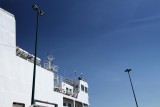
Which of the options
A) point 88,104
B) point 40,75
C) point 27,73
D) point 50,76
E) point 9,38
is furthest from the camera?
point 88,104

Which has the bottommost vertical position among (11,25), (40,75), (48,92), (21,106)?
(21,106)

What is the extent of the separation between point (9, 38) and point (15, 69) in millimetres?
3980

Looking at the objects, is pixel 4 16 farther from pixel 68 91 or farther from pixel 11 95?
pixel 68 91

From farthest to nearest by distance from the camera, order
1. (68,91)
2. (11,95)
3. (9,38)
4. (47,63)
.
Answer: (68,91)
(47,63)
(9,38)
(11,95)

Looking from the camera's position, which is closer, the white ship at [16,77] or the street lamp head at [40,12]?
the street lamp head at [40,12]

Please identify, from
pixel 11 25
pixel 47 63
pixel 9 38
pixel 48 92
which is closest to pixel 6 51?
pixel 9 38

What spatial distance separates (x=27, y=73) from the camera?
29422mm

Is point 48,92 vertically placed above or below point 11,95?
above

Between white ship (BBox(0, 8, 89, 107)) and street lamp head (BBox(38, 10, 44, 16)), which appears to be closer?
street lamp head (BBox(38, 10, 44, 16))

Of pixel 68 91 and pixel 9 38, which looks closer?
pixel 9 38

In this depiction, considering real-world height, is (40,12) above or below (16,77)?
above

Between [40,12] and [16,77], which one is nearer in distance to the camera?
[40,12]

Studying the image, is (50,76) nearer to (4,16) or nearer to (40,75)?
(40,75)

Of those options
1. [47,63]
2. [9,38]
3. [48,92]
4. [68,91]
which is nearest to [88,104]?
[68,91]
